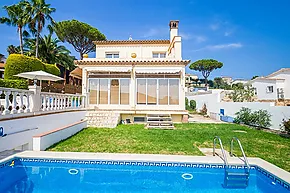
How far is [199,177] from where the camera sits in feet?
35.6

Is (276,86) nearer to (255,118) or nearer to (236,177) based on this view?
(255,118)

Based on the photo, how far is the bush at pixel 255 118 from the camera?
84.9ft

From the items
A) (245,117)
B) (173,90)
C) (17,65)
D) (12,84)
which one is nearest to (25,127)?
(12,84)

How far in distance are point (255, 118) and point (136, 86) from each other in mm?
17676

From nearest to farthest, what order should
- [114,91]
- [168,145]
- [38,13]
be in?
[168,145] < [114,91] < [38,13]

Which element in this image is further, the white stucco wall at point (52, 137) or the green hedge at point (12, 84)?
the green hedge at point (12, 84)

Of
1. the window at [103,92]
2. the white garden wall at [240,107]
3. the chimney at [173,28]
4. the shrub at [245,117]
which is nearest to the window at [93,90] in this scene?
the window at [103,92]

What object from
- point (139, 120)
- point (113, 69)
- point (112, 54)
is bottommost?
point (139, 120)

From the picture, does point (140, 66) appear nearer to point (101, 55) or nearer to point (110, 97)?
point (110, 97)

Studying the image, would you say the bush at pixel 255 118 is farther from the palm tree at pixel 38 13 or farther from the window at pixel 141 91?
the palm tree at pixel 38 13

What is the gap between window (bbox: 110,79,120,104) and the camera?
2983 centimetres

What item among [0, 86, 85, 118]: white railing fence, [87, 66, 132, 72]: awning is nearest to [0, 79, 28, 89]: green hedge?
[87, 66, 132, 72]: awning

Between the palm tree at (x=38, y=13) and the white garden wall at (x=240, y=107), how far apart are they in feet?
146

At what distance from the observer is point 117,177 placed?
10.8 meters
